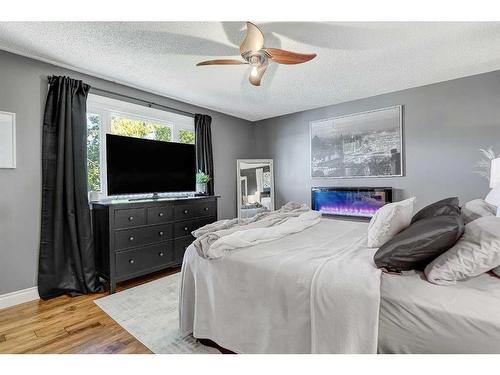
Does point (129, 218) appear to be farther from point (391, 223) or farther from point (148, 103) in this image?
point (391, 223)

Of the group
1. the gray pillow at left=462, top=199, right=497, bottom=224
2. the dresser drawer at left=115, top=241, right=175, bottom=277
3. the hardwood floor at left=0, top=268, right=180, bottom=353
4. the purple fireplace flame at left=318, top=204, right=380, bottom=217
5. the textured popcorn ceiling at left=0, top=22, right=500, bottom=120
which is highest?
the textured popcorn ceiling at left=0, top=22, right=500, bottom=120

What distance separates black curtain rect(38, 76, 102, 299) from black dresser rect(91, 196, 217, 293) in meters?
0.17

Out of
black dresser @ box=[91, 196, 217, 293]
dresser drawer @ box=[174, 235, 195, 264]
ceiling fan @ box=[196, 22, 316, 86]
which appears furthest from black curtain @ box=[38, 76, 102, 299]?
ceiling fan @ box=[196, 22, 316, 86]

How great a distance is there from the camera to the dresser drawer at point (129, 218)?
9.22ft

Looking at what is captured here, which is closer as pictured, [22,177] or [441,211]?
[441,211]

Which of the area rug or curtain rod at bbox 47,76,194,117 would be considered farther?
curtain rod at bbox 47,76,194,117

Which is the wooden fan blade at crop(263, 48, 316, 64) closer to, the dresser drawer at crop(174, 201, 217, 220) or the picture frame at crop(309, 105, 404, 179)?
the dresser drawer at crop(174, 201, 217, 220)

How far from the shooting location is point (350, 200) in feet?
14.0

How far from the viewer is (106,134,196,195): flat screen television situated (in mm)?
3115

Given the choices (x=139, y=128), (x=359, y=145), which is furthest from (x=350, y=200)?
(x=139, y=128)

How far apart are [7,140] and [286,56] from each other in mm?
2802

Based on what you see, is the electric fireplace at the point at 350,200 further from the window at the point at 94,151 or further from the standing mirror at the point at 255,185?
the window at the point at 94,151
